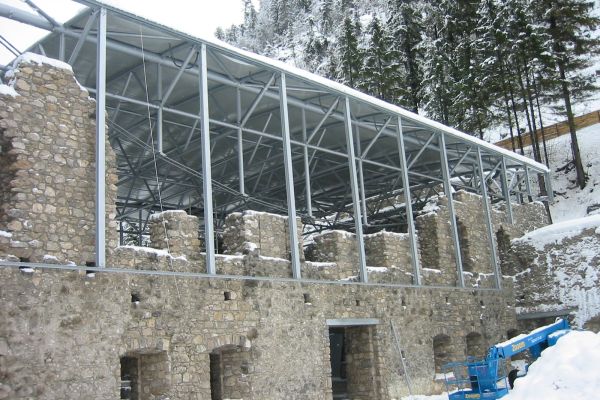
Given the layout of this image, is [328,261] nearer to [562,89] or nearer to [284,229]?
[284,229]

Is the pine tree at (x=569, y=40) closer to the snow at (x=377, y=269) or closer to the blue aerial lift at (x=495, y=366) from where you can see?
the snow at (x=377, y=269)

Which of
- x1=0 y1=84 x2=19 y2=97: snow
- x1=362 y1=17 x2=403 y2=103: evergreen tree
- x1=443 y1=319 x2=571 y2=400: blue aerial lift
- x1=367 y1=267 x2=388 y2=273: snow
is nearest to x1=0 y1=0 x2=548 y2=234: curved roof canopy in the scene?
x1=367 y1=267 x2=388 y2=273: snow

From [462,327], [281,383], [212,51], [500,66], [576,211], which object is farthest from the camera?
[500,66]

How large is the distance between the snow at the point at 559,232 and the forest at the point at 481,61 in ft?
38.5

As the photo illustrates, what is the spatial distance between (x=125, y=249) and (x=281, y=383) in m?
4.24

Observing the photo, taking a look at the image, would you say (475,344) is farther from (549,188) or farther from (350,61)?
(350,61)

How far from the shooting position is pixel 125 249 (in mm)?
11094

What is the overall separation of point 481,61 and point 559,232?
18.4 meters

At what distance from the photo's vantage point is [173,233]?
40.0 ft

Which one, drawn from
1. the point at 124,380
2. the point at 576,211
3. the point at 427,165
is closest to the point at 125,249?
the point at 124,380

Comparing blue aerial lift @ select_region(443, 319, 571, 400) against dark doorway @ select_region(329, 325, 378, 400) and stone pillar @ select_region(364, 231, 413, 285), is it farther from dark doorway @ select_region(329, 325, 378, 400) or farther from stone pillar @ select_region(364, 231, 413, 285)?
stone pillar @ select_region(364, 231, 413, 285)

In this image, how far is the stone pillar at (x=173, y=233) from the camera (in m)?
12.1

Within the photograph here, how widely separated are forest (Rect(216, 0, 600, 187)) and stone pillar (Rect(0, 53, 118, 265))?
26.0 meters

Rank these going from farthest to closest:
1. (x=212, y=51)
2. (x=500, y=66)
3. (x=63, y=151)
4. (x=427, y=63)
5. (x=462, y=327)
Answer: (x=427, y=63), (x=500, y=66), (x=462, y=327), (x=212, y=51), (x=63, y=151)
